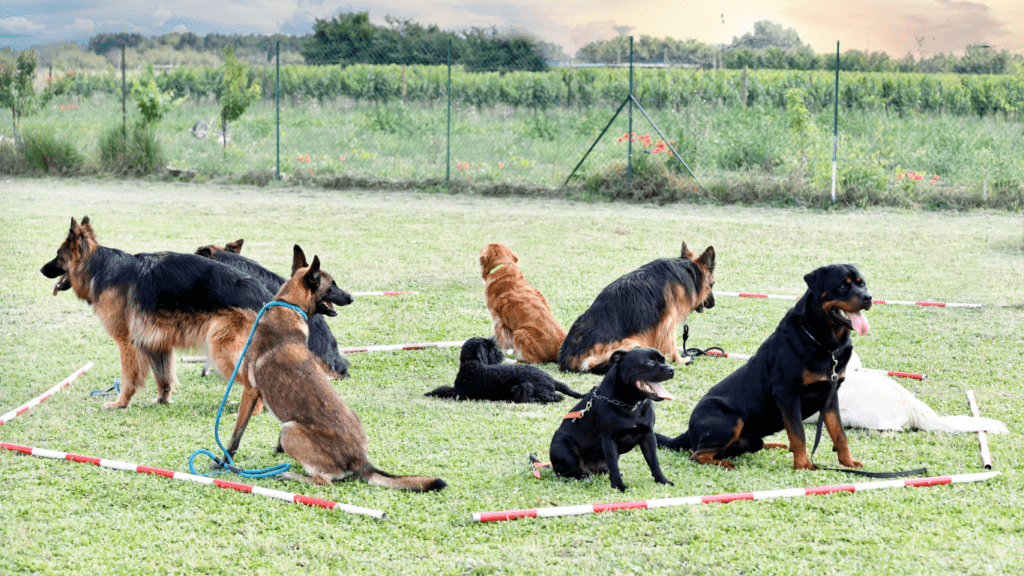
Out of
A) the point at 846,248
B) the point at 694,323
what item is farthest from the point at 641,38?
the point at 694,323

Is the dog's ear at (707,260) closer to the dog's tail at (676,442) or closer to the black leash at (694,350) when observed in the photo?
the black leash at (694,350)

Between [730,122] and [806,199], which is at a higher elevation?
[730,122]

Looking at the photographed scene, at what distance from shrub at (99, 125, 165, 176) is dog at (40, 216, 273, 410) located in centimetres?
1420

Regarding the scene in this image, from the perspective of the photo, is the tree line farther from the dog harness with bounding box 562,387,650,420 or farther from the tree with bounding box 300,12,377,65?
the dog harness with bounding box 562,387,650,420

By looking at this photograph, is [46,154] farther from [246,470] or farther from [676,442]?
[676,442]

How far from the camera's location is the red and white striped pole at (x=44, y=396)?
5.74m

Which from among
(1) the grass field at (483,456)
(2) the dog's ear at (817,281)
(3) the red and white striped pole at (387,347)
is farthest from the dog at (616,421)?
(3) the red and white striped pole at (387,347)

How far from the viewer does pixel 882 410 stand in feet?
17.8

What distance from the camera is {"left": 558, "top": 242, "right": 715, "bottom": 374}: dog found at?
6.91 meters

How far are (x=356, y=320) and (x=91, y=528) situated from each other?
186 inches

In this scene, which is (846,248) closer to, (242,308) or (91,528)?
(242,308)

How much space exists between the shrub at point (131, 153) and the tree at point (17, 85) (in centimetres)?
238

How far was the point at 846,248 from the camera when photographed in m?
12.3

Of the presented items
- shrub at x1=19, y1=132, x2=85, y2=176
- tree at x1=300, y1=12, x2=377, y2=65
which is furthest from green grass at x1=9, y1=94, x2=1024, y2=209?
tree at x1=300, y1=12, x2=377, y2=65
